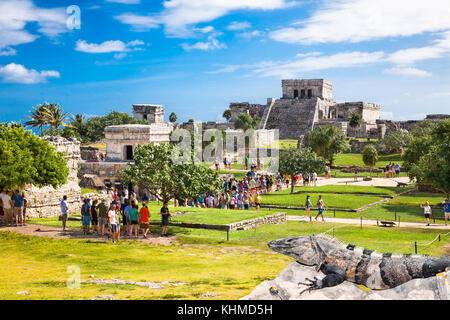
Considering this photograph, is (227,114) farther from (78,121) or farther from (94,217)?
(94,217)

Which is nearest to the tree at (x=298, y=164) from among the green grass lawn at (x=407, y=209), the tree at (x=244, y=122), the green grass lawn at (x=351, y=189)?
the green grass lawn at (x=351, y=189)

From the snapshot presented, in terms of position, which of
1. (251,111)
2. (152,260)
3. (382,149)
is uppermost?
(251,111)

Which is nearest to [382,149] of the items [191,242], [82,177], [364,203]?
[364,203]

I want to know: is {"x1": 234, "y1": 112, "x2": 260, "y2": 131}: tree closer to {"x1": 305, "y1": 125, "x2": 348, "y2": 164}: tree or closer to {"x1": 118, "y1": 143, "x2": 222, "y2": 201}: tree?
{"x1": 305, "y1": 125, "x2": 348, "y2": 164}: tree

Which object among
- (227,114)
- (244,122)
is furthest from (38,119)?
(227,114)

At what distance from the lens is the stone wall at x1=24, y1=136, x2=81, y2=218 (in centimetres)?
2559

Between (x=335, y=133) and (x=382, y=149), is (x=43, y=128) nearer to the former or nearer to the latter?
(x=335, y=133)

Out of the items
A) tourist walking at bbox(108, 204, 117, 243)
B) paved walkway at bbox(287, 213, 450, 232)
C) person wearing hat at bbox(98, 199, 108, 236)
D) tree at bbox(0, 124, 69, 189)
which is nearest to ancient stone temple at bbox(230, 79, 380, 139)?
paved walkway at bbox(287, 213, 450, 232)

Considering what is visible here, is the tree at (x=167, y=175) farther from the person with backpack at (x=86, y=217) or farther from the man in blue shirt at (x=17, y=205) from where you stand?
the man in blue shirt at (x=17, y=205)

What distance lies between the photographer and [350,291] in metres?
9.62

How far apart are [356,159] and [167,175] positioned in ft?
144

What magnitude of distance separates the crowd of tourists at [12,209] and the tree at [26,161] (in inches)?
24.8
